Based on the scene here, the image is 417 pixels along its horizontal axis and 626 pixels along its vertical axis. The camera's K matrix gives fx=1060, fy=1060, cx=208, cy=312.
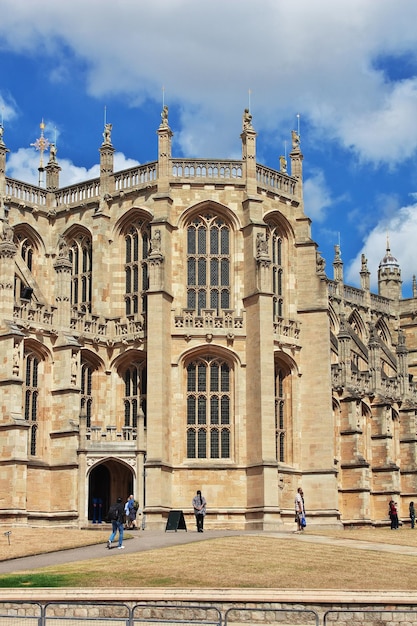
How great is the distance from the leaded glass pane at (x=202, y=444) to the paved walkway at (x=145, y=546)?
24.6 ft

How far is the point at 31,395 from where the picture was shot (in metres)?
49.1

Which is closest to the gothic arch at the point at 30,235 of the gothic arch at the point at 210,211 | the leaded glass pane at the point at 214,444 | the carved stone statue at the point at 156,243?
the carved stone statue at the point at 156,243

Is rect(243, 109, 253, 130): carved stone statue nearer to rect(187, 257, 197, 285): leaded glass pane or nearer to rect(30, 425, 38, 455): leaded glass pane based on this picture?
rect(187, 257, 197, 285): leaded glass pane

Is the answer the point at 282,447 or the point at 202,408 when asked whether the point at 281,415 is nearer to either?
the point at 282,447

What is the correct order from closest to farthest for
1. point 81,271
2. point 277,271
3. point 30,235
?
point 277,271
point 81,271
point 30,235

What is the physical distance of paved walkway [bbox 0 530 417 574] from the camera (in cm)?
3338

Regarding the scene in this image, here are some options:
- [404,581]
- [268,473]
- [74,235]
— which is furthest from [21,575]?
[74,235]

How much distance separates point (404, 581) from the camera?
29375 mm

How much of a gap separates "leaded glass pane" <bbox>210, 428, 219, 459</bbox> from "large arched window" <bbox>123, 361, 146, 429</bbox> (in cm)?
376

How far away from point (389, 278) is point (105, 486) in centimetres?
4266

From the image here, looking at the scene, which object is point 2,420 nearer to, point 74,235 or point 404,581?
point 74,235

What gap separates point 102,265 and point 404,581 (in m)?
29.9

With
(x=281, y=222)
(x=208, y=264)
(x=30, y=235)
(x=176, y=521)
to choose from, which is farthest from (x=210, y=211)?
(x=176, y=521)

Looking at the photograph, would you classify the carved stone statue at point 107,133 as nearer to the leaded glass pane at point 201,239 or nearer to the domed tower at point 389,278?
the leaded glass pane at point 201,239
